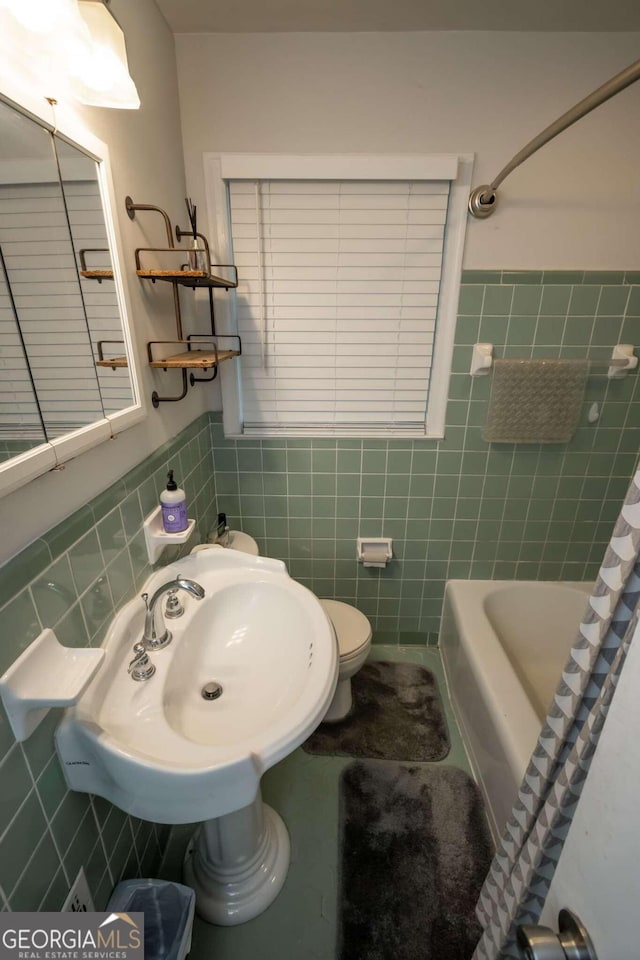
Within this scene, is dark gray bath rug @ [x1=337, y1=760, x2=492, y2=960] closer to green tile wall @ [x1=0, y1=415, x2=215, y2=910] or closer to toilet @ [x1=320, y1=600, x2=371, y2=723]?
toilet @ [x1=320, y1=600, x2=371, y2=723]

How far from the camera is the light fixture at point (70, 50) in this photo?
61cm

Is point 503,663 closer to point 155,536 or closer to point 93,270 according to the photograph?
point 155,536

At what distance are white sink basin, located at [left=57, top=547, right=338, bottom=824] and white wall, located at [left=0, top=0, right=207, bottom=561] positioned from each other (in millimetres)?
353

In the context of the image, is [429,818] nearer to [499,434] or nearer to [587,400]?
[499,434]

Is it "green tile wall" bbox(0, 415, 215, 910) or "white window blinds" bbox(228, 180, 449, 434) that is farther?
"white window blinds" bbox(228, 180, 449, 434)

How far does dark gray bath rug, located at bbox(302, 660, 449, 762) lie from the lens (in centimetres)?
155

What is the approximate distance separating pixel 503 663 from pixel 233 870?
1.07 metres

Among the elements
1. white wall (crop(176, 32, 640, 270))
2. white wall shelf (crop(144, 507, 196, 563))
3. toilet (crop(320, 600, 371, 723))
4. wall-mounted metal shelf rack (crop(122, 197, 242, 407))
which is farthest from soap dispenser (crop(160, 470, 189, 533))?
white wall (crop(176, 32, 640, 270))

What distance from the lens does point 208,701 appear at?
99 cm

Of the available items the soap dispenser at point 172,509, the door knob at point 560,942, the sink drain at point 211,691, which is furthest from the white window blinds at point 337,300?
the door knob at point 560,942

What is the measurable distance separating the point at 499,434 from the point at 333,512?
785mm

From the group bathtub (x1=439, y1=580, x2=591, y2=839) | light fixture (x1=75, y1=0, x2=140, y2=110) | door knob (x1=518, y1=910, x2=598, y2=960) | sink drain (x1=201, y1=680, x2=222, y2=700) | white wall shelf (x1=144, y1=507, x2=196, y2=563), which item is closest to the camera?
door knob (x1=518, y1=910, x2=598, y2=960)

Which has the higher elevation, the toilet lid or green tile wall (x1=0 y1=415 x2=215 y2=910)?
green tile wall (x1=0 y1=415 x2=215 y2=910)

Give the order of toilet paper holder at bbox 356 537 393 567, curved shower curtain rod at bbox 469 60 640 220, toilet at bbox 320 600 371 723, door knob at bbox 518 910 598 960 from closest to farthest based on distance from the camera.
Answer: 1. door knob at bbox 518 910 598 960
2. curved shower curtain rod at bbox 469 60 640 220
3. toilet at bbox 320 600 371 723
4. toilet paper holder at bbox 356 537 393 567
